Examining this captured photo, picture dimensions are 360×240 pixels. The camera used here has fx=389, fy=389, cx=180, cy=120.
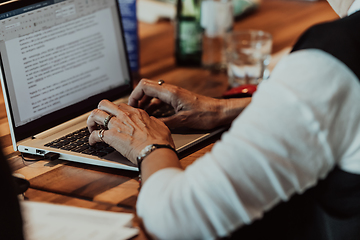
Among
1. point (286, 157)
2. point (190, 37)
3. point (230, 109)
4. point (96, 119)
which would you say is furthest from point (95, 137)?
point (190, 37)

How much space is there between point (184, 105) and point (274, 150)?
0.44 meters

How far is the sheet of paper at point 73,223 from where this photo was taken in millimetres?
630

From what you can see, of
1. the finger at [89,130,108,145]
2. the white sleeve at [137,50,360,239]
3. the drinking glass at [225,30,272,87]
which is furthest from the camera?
the drinking glass at [225,30,272,87]

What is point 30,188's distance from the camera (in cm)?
78

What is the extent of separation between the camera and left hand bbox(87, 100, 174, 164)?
782mm

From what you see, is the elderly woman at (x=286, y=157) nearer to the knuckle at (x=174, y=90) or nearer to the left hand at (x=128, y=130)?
the left hand at (x=128, y=130)

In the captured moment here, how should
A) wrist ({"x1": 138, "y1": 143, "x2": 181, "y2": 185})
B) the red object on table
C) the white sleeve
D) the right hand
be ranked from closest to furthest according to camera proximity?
1. the white sleeve
2. wrist ({"x1": 138, "y1": 143, "x2": 181, "y2": 185})
3. the right hand
4. the red object on table

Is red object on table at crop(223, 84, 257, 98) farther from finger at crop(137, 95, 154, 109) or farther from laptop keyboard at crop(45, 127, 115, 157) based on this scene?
laptop keyboard at crop(45, 127, 115, 157)

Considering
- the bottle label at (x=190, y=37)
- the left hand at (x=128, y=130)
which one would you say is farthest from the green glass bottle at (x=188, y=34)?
the left hand at (x=128, y=130)

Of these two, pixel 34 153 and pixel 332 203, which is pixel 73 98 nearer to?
pixel 34 153

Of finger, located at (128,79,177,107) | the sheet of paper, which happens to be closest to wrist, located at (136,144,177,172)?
the sheet of paper

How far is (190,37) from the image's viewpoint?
148cm

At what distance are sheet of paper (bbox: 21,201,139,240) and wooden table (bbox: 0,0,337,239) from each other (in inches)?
0.8

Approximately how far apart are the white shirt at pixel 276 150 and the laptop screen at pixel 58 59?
51cm
